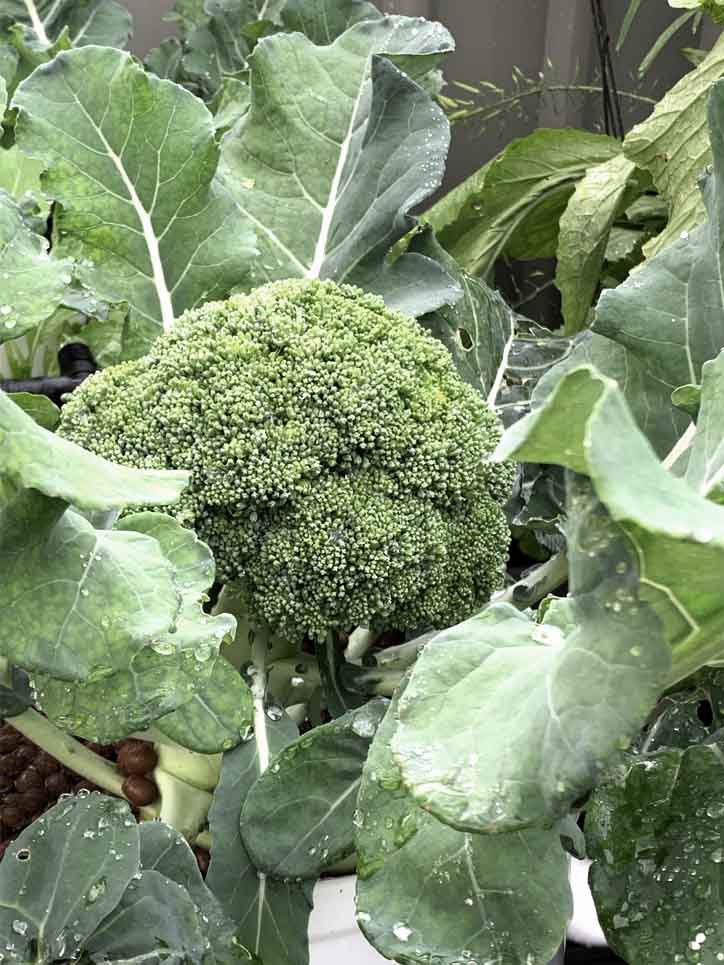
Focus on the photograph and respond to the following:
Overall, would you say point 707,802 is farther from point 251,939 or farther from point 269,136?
point 269,136

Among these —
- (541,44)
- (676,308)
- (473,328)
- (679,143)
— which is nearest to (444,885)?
(676,308)

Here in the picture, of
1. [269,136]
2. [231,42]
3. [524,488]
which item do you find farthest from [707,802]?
[231,42]

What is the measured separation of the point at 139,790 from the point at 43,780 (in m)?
0.08

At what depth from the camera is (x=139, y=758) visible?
0.56 m

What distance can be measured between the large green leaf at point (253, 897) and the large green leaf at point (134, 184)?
0.95 feet

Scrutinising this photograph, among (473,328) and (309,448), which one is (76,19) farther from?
(309,448)

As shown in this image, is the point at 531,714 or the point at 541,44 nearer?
the point at 531,714

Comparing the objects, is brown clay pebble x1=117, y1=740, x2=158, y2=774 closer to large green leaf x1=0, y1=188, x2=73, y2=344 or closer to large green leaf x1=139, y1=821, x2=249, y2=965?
large green leaf x1=139, y1=821, x2=249, y2=965

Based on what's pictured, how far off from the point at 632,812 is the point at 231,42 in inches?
32.3

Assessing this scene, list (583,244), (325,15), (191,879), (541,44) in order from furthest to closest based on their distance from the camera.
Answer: (541,44) → (583,244) → (325,15) → (191,879)

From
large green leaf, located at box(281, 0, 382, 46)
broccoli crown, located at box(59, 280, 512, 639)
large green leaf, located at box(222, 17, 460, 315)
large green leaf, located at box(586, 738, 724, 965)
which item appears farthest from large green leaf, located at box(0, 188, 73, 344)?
large green leaf, located at box(281, 0, 382, 46)

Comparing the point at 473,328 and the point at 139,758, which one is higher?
the point at 473,328

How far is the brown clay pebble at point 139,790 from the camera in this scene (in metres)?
0.55

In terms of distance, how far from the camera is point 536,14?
4.07ft
